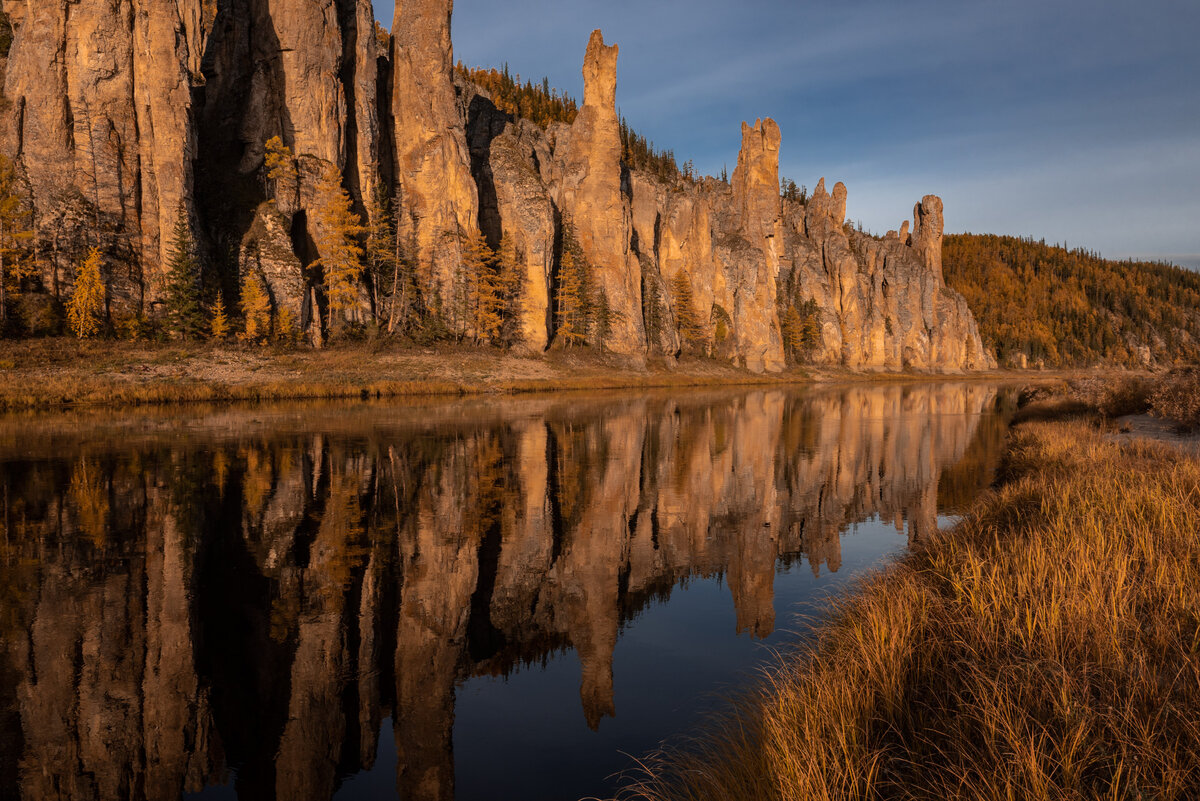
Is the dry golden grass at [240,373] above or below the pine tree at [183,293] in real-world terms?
below

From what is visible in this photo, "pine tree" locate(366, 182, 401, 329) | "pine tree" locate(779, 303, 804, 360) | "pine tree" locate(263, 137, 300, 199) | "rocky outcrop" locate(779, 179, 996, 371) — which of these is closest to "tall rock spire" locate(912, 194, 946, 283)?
"rocky outcrop" locate(779, 179, 996, 371)

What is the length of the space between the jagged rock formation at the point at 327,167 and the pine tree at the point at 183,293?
2.14 m

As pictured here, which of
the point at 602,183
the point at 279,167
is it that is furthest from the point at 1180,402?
the point at 602,183

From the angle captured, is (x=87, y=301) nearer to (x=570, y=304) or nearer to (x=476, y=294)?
(x=476, y=294)

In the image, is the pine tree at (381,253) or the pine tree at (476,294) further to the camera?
the pine tree at (476,294)

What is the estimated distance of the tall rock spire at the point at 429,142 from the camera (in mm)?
65375

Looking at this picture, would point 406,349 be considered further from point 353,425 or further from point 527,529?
point 527,529

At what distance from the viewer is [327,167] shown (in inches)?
2299

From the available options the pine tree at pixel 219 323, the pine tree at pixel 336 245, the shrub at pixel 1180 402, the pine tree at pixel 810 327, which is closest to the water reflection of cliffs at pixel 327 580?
the shrub at pixel 1180 402

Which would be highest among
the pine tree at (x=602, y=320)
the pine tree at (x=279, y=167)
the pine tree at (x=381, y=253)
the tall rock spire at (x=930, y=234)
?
the tall rock spire at (x=930, y=234)

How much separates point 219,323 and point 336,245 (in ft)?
40.6

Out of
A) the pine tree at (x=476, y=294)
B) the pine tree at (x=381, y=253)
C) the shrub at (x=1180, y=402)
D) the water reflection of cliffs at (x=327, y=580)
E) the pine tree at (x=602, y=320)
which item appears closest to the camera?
Result: the water reflection of cliffs at (x=327, y=580)

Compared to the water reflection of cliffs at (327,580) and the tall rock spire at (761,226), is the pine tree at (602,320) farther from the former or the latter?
the water reflection of cliffs at (327,580)

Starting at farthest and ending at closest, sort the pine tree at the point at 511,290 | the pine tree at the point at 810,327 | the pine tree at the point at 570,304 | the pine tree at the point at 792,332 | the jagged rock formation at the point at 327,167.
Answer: the pine tree at the point at 810,327 → the pine tree at the point at 792,332 → the pine tree at the point at 570,304 → the pine tree at the point at 511,290 → the jagged rock formation at the point at 327,167
